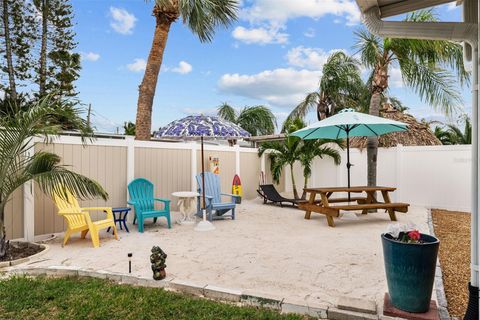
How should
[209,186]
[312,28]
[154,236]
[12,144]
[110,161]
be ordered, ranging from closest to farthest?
[12,144] → [154,236] → [110,161] → [209,186] → [312,28]

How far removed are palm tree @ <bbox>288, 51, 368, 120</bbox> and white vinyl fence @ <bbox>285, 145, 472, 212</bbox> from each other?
185 inches

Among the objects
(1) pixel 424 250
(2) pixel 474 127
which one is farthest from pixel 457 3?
(1) pixel 424 250

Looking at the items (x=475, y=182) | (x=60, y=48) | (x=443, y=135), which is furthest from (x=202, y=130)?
(x=60, y=48)

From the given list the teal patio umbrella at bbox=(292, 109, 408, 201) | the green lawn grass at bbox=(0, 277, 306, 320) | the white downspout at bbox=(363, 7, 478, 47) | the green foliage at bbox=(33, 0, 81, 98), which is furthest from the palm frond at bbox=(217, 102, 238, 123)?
the green lawn grass at bbox=(0, 277, 306, 320)

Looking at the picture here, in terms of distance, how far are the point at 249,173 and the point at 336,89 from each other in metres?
6.19

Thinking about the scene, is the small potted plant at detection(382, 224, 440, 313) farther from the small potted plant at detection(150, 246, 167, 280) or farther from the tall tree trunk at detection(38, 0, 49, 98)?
the tall tree trunk at detection(38, 0, 49, 98)

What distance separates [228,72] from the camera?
627 inches

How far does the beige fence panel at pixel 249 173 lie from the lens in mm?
10633

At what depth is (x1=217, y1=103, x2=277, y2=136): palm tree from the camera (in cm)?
1784

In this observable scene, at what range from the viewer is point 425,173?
9.05 m

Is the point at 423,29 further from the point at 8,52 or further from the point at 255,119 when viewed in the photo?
the point at 8,52

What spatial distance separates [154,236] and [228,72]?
38.6 feet

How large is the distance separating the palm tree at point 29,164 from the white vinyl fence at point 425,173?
815cm

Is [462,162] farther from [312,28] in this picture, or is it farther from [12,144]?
[12,144]
